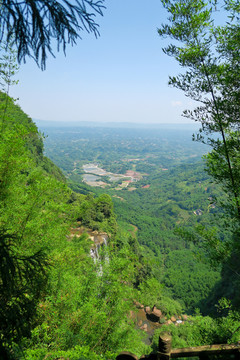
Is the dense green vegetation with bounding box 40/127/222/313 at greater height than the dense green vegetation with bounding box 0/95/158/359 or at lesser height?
lesser

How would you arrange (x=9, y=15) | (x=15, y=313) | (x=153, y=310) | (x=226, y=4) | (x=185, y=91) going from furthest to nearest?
(x=153, y=310)
(x=185, y=91)
(x=226, y=4)
(x=15, y=313)
(x=9, y=15)

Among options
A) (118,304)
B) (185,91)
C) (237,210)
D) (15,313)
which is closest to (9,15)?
(15,313)

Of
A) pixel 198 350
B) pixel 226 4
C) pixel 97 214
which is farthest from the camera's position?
pixel 97 214

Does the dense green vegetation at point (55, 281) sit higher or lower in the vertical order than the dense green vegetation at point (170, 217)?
higher

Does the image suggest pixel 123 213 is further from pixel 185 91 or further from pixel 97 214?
pixel 185 91

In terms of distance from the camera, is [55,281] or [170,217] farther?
[170,217]

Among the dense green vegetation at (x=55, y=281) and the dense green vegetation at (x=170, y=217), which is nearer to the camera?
the dense green vegetation at (x=55, y=281)

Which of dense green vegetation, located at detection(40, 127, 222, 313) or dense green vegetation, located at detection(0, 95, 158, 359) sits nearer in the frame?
dense green vegetation, located at detection(0, 95, 158, 359)

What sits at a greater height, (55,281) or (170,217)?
(55,281)

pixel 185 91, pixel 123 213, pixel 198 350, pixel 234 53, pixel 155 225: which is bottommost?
pixel 155 225

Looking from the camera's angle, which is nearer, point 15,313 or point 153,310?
point 15,313

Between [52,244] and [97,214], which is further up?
[52,244]
